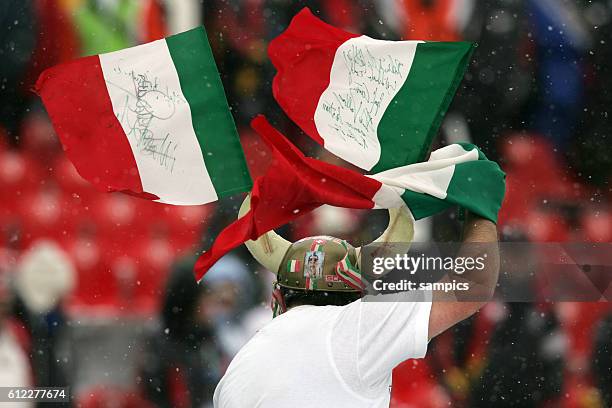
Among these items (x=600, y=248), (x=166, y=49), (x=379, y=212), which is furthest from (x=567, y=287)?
(x=166, y=49)

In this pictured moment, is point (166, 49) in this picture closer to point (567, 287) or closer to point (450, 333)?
point (567, 287)

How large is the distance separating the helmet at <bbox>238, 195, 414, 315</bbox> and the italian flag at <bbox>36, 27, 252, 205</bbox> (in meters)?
0.23

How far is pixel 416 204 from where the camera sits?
1.91 m

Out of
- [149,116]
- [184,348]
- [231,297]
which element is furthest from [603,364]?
[149,116]

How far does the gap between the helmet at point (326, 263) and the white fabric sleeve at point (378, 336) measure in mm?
169

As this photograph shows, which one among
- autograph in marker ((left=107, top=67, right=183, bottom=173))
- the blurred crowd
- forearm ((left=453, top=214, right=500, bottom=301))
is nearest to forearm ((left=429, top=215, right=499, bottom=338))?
forearm ((left=453, top=214, right=500, bottom=301))

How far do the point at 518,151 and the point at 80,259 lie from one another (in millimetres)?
2102

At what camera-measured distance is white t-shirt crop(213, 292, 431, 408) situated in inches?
69.2

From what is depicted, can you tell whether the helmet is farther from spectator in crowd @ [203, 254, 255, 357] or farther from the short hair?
spectator in crowd @ [203, 254, 255, 357]

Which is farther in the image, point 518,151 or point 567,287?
point 518,151

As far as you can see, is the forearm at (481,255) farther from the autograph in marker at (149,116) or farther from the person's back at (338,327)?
the autograph in marker at (149,116)

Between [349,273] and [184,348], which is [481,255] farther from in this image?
[184,348]

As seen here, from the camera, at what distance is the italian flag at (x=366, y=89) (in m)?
2.26

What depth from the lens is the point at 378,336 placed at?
1.77 metres
